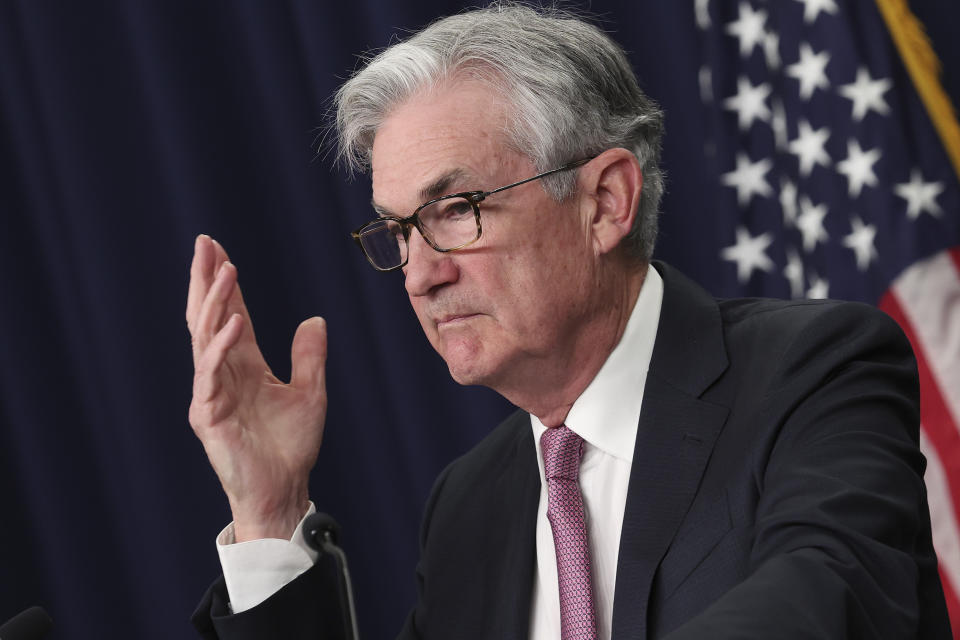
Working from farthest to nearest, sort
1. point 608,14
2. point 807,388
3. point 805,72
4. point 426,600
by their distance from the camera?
1. point 608,14
2. point 805,72
3. point 426,600
4. point 807,388

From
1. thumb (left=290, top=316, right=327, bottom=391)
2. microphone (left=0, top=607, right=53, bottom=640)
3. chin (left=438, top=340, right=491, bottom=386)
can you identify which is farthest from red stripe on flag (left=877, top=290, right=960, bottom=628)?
microphone (left=0, top=607, right=53, bottom=640)

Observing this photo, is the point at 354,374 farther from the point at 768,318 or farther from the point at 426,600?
the point at 768,318

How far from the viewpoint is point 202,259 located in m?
2.06

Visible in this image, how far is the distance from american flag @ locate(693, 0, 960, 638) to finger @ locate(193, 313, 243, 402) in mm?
1748

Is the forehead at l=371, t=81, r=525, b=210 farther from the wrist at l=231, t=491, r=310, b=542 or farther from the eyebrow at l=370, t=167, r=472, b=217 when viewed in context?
the wrist at l=231, t=491, r=310, b=542

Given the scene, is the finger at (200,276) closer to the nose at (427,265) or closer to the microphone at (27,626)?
the nose at (427,265)

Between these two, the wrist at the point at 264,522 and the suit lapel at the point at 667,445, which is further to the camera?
the wrist at the point at 264,522

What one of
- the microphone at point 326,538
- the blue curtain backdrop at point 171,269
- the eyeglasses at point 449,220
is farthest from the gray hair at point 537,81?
the blue curtain backdrop at point 171,269

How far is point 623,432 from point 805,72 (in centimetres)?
161

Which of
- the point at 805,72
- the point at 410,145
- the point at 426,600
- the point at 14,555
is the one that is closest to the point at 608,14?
the point at 805,72

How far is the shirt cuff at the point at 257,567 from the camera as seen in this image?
1926 mm

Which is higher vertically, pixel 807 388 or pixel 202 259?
pixel 202 259

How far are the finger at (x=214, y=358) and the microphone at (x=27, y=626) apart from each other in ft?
1.90

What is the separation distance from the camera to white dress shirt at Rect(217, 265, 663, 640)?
1850 millimetres
